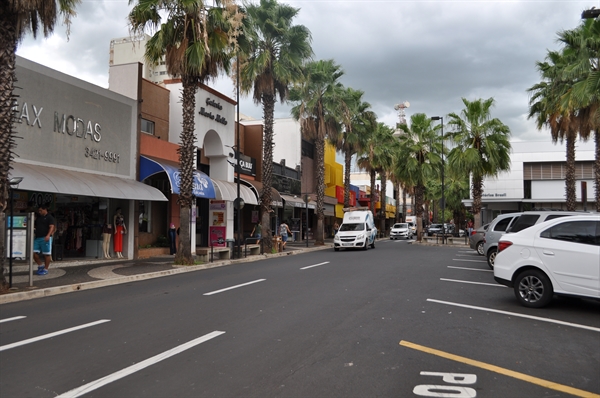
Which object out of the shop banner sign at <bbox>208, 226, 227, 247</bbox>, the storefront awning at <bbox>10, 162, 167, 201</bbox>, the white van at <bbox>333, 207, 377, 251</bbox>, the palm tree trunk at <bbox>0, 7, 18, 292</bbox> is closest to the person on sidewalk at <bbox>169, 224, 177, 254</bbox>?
the storefront awning at <bbox>10, 162, 167, 201</bbox>

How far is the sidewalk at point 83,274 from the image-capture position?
36.6 ft

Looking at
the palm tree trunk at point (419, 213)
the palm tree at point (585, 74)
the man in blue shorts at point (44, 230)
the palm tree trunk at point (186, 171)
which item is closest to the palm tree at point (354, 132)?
the palm tree trunk at point (419, 213)

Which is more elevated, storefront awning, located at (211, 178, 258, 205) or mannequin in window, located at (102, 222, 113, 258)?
storefront awning, located at (211, 178, 258, 205)

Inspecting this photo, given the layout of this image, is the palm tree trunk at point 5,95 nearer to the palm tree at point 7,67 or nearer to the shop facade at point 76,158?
the palm tree at point 7,67

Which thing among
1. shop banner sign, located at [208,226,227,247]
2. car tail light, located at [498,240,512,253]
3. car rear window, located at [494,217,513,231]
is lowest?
shop banner sign, located at [208,226,227,247]

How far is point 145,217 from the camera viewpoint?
71.3 feet

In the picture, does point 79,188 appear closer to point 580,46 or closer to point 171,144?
point 171,144

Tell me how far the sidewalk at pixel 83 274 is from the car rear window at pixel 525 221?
425 inches

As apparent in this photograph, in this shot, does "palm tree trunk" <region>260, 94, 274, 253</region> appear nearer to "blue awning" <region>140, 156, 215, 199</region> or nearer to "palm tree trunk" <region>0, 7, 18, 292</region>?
"blue awning" <region>140, 156, 215, 199</region>

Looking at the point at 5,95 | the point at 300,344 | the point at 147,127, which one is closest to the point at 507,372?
the point at 300,344

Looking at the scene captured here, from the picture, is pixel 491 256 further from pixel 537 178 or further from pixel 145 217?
pixel 537 178

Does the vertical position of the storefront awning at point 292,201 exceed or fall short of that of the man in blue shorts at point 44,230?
it exceeds it

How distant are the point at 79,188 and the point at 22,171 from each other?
180cm

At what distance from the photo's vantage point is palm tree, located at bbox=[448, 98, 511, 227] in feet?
97.4
